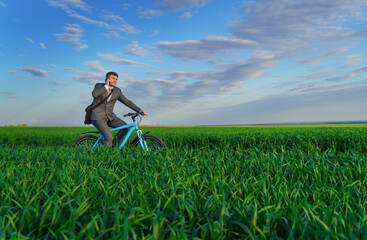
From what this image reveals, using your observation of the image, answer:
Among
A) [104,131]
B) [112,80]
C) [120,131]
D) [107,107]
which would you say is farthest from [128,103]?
[104,131]

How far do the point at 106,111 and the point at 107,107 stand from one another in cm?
12

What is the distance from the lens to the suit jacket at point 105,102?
7.14m

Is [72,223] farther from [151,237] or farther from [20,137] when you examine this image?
[20,137]

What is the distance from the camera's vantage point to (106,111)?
7609mm

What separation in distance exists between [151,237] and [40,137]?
13210 millimetres

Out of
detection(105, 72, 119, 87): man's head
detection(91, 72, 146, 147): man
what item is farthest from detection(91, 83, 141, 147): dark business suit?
detection(105, 72, 119, 87): man's head

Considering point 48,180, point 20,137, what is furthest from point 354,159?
point 20,137

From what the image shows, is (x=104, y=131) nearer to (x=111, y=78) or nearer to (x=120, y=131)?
(x=120, y=131)

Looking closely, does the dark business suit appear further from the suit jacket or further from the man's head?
the man's head

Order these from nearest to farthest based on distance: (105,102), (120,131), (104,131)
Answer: (104,131), (105,102), (120,131)

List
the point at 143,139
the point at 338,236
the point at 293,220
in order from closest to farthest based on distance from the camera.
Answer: the point at 338,236, the point at 293,220, the point at 143,139

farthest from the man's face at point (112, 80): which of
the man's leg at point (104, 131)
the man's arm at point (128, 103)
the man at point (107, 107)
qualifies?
the man's leg at point (104, 131)

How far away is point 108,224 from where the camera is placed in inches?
76.1

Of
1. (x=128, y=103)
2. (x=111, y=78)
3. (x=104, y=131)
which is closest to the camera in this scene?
(x=111, y=78)
